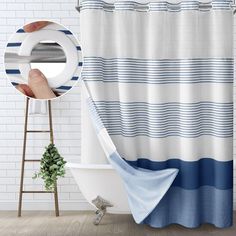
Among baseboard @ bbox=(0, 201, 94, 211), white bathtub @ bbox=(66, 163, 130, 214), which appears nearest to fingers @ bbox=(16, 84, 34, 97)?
white bathtub @ bbox=(66, 163, 130, 214)

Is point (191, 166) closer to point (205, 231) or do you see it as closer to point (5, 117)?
point (205, 231)

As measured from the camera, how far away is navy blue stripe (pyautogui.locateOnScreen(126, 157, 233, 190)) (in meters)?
3.62

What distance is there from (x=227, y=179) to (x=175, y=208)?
525 mm

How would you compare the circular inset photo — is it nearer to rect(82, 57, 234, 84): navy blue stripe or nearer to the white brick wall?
the white brick wall

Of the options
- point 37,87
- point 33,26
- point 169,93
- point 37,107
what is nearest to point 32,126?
point 37,107

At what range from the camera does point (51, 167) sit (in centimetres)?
403

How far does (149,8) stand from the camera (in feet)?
11.8

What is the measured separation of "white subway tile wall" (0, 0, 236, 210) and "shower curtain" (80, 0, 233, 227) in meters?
0.72

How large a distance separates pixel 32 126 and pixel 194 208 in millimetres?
1861

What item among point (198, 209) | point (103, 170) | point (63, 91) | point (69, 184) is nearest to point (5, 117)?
point (63, 91)

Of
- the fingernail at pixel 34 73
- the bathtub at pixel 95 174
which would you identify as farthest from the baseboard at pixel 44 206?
the fingernail at pixel 34 73

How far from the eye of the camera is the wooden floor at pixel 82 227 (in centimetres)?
359

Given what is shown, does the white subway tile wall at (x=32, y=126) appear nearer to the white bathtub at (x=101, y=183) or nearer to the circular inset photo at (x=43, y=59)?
the circular inset photo at (x=43, y=59)

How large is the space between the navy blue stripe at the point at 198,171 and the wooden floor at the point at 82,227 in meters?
0.40
